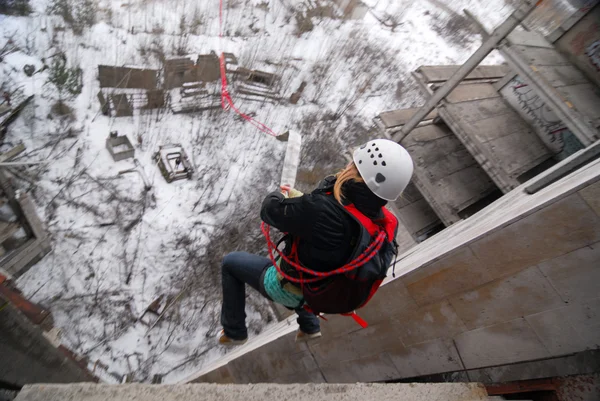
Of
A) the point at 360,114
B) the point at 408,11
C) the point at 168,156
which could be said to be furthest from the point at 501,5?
A: the point at 168,156

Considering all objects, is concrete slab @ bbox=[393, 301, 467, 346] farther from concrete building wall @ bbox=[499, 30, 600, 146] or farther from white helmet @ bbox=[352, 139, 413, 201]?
concrete building wall @ bbox=[499, 30, 600, 146]

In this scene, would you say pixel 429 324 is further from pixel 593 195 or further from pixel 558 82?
pixel 558 82

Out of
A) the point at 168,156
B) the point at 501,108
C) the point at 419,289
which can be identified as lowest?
the point at 168,156

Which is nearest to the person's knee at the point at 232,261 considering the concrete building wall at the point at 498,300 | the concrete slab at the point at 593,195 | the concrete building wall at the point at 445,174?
the concrete building wall at the point at 498,300

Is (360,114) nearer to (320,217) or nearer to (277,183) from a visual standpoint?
(277,183)

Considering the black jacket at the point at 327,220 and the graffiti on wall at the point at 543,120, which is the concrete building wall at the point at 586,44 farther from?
the black jacket at the point at 327,220

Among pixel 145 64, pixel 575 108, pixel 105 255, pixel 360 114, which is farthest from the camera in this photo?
pixel 360 114

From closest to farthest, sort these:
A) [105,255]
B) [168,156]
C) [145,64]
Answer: [105,255] < [168,156] < [145,64]
